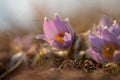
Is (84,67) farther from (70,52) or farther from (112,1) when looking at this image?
(112,1)

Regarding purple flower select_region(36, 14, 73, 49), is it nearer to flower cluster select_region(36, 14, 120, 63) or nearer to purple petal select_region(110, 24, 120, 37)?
flower cluster select_region(36, 14, 120, 63)

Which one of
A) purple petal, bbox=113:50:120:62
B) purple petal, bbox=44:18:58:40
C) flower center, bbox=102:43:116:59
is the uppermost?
purple petal, bbox=44:18:58:40

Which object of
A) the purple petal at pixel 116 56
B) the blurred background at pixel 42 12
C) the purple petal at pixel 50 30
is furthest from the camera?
the blurred background at pixel 42 12

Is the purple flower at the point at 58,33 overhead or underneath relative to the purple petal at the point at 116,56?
overhead

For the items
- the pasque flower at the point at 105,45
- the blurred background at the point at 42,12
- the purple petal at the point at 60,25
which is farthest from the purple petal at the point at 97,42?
the blurred background at the point at 42,12

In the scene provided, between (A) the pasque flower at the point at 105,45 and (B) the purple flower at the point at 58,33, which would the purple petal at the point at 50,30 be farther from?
(A) the pasque flower at the point at 105,45

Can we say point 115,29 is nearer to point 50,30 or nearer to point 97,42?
point 97,42

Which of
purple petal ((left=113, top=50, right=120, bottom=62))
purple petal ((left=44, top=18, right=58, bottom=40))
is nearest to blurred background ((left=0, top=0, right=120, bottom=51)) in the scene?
purple petal ((left=44, top=18, right=58, bottom=40))
